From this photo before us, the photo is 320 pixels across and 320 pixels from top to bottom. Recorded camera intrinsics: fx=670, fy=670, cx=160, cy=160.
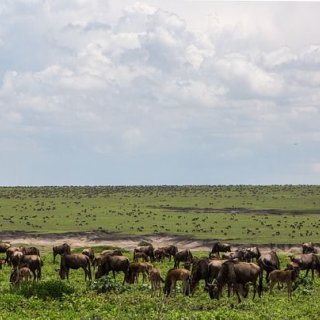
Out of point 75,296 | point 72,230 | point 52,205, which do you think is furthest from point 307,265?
point 52,205

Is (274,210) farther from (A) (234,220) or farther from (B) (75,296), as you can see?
(B) (75,296)

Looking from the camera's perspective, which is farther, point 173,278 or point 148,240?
point 148,240

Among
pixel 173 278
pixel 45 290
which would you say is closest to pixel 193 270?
pixel 173 278

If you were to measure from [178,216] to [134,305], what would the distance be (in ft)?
171

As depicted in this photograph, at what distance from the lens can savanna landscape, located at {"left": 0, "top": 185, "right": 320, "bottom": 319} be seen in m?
24.2

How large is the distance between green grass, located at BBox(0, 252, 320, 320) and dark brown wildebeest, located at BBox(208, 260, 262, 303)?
1.51ft

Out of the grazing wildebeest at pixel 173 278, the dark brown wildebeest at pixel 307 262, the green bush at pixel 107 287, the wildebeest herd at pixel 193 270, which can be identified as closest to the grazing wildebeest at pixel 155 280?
the wildebeest herd at pixel 193 270

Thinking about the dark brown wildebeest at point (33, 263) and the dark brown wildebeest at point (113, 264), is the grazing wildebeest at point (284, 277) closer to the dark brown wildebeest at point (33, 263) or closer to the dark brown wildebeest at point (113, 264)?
the dark brown wildebeest at point (113, 264)

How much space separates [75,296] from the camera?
25.9 m

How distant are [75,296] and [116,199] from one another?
76955mm

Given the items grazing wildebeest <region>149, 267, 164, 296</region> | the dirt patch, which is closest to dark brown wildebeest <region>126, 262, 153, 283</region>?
grazing wildebeest <region>149, 267, 164, 296</region>

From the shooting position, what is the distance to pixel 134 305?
2472cm

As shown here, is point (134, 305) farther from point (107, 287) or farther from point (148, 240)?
point (148, 240)

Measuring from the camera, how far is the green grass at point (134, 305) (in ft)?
74.4
